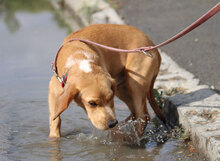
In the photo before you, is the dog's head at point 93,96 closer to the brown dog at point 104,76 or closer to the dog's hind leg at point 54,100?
the brown dog at point 104,76

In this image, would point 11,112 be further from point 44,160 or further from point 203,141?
point 203,141

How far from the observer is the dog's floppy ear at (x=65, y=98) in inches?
180

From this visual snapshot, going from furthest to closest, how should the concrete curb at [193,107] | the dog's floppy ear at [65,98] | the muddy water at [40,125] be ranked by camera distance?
the muddy water at [40,125] < the concrete curb at [193,107] < the dog's floppy ear at [65,98]

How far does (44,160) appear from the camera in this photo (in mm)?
5035

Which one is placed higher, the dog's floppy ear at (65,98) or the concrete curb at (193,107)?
the dog's floppy ear at (65,98)

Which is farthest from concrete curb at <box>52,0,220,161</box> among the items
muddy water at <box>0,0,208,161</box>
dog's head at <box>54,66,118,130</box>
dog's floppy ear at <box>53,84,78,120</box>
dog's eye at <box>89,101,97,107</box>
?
dog's floppy ear at <box>53,84,78,120</box>

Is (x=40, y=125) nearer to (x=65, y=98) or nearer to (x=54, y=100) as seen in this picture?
(x=54, y=100)

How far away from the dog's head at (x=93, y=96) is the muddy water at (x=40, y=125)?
62cm

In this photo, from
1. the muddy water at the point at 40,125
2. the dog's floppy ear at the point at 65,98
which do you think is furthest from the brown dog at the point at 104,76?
the muddy water at the point at 40,125

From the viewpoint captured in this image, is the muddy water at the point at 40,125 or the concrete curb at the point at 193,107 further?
the muddy water at the point at 40,125

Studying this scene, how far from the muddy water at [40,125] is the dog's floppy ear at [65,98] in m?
0.75

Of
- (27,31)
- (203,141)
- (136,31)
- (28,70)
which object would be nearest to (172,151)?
(203,141)

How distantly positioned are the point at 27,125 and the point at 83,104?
1.70 metres

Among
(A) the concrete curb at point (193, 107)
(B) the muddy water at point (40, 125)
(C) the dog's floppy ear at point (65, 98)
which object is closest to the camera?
(C) the dog's floppy ear at point (65, 98)
